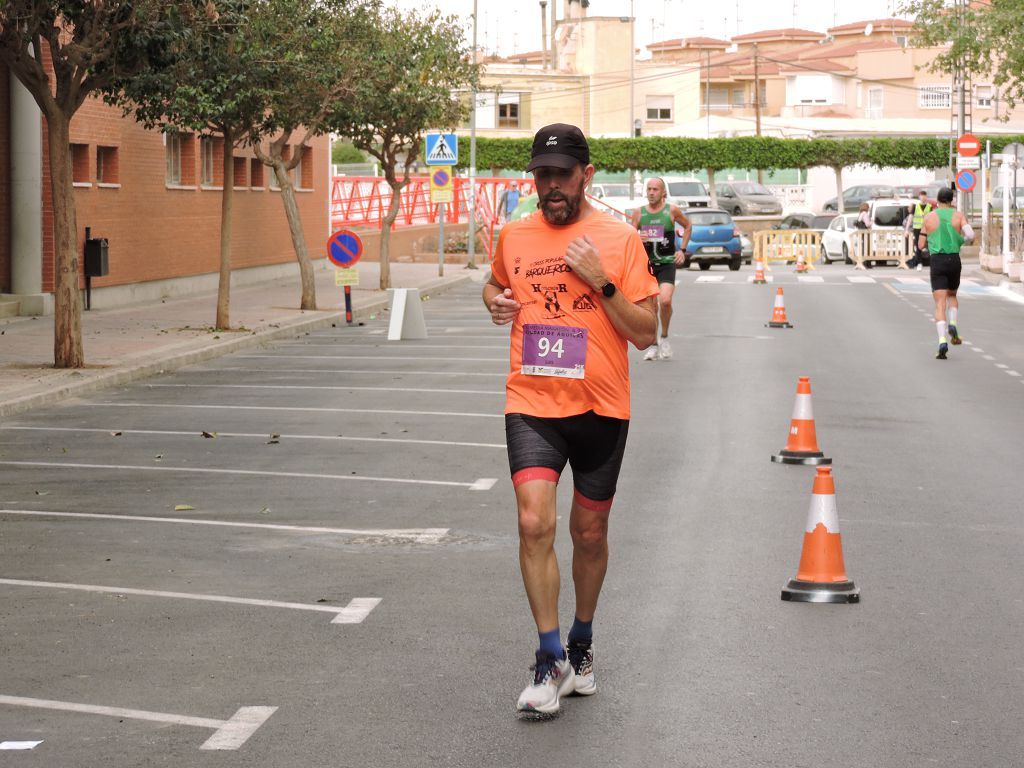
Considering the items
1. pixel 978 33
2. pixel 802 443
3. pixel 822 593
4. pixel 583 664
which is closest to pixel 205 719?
pixel 583 664

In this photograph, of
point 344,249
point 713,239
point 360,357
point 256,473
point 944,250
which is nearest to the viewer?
point 256,473

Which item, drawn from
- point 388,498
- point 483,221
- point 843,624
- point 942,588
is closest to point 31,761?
point 843,624

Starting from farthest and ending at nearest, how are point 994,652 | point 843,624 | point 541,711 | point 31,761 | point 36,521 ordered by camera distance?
point 36,521, point 843,624, point 994,652, point 541,711, point 31,761

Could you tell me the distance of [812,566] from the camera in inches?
305

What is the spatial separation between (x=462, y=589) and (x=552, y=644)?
6.84 feet

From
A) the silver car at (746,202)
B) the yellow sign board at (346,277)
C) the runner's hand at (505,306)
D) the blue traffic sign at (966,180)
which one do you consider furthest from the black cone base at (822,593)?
the silver car at (746,202)

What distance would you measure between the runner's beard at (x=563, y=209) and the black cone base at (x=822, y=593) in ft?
8.10

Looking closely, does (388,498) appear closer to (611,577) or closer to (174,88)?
(611,577)

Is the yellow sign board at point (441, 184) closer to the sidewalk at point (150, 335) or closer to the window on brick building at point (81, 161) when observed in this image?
the sidewalk at point (150, 335)

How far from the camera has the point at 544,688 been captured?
5762 mm

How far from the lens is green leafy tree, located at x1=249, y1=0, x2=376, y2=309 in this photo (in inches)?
938

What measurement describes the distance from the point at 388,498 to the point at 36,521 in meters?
2.10

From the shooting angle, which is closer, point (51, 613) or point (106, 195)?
point (51, 613)

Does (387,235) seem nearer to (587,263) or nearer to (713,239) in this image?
(713,239)
